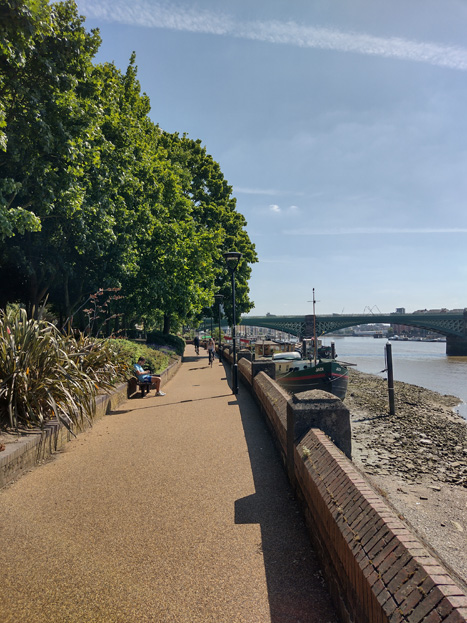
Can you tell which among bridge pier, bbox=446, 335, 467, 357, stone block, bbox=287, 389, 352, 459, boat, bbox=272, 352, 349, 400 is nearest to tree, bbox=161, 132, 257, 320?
boat, bbox=272, 352, 349, 400

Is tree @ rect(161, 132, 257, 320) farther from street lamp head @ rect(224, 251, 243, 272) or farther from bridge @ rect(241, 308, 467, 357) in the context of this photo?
bridge @ rect(241, 308, 467, 357)

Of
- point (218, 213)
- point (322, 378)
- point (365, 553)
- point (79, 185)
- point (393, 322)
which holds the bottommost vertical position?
point (322, 378)

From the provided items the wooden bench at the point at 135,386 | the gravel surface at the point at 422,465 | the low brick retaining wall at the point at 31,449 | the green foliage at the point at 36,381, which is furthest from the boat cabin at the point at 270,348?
the green foliage at the point at 36,381

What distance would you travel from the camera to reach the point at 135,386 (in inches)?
471

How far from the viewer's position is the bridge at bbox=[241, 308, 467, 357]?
225 feet

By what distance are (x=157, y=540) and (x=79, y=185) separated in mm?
11626

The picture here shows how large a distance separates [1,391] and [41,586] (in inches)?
138

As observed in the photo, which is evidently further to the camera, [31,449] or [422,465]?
[422,465]

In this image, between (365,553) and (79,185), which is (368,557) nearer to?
(365,553)

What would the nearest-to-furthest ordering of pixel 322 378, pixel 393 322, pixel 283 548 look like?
1. pixel 283 548
2. pixel 322 378
3. pixel 393 322

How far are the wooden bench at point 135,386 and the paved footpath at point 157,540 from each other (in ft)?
16.2

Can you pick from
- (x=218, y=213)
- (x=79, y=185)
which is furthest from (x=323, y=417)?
(x=218, y=213)

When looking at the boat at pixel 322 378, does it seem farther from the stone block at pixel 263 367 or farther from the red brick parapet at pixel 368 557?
the red brick parapet at pixel 368 557

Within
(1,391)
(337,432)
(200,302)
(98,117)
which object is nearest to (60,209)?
(98,117)
